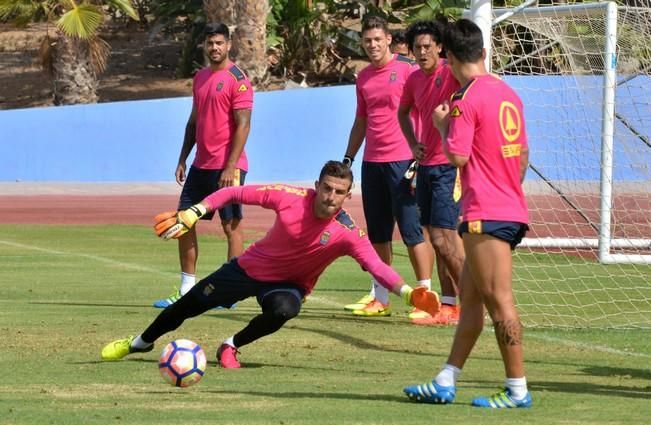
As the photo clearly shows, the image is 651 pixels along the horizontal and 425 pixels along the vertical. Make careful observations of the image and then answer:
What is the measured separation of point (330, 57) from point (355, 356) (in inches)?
1140

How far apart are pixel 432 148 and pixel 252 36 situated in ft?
64.7

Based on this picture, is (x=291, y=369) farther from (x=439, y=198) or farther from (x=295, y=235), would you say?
(x=439, y=198)

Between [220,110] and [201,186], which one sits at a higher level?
[220,110]

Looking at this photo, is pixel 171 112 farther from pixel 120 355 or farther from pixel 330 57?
pixel 120 355

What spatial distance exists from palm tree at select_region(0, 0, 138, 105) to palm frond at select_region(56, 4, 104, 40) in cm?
31

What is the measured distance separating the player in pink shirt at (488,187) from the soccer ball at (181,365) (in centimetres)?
A: 129

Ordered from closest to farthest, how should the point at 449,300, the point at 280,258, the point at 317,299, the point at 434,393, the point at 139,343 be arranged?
the point at 434,393 < the point at 280,258 < the point at 139,343 < the point at 449,300 < the point at 317,299

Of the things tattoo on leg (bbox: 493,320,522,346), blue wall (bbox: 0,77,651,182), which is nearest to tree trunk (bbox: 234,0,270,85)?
blue wall (bbox: 0,77,651,182)

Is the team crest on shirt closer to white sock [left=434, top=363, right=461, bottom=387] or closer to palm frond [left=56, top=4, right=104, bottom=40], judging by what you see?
white sock [left=434, top=363, right=461, bottom=387]

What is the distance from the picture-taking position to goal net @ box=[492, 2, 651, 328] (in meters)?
13.1

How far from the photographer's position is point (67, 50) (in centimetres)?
3322

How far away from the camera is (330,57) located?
123ft

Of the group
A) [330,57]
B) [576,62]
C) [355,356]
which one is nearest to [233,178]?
[355,356]

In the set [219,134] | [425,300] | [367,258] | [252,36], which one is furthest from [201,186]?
[252,36]
